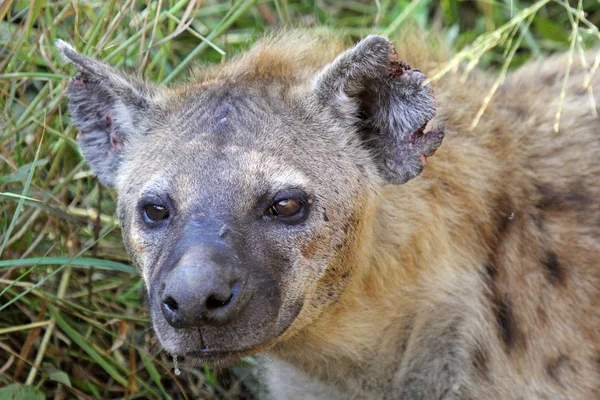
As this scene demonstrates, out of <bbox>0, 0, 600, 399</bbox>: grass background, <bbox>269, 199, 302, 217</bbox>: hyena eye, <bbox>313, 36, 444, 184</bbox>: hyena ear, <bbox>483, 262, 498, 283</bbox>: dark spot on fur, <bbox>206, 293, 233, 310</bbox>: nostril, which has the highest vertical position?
<bbox>313, 36, 444, 184</bbox>: hyena ear

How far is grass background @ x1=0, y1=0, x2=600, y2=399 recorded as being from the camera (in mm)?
3738

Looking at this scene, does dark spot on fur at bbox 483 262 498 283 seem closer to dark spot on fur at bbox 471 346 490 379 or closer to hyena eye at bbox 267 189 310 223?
dark spot on fur at bbox 471 346 490 379

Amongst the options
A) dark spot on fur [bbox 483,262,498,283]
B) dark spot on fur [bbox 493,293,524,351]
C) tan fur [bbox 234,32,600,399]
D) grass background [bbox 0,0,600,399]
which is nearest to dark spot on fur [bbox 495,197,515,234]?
tan fur [bbox 234,32,600,399]

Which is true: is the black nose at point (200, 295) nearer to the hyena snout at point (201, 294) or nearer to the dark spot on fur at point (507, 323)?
the hyena snout at point (201, 294)

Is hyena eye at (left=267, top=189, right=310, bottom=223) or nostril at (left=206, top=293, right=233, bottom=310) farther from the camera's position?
hyena eye at (left=267, top=189, right=310, bottom=223)

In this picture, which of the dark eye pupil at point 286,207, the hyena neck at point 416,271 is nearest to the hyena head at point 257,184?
the dark eye pupil at point 286,207

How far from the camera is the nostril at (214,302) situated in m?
2.51

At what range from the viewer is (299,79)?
3119mm

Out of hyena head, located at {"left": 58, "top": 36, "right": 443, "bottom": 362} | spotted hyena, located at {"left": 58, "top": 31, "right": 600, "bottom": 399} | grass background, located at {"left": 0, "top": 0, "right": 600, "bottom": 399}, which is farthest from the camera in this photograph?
grass background, located at {"left": 0, "top": 0, "right": 600, "bottom": 399}

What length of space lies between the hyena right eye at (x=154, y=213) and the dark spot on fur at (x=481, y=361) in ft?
3.38

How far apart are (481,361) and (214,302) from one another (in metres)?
0.99

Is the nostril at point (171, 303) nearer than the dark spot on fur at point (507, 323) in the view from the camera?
Yes

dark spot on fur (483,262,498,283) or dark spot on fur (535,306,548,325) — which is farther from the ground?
dark spot on fur (483,262,498,283)

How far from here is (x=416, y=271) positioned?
3102 millimetres
